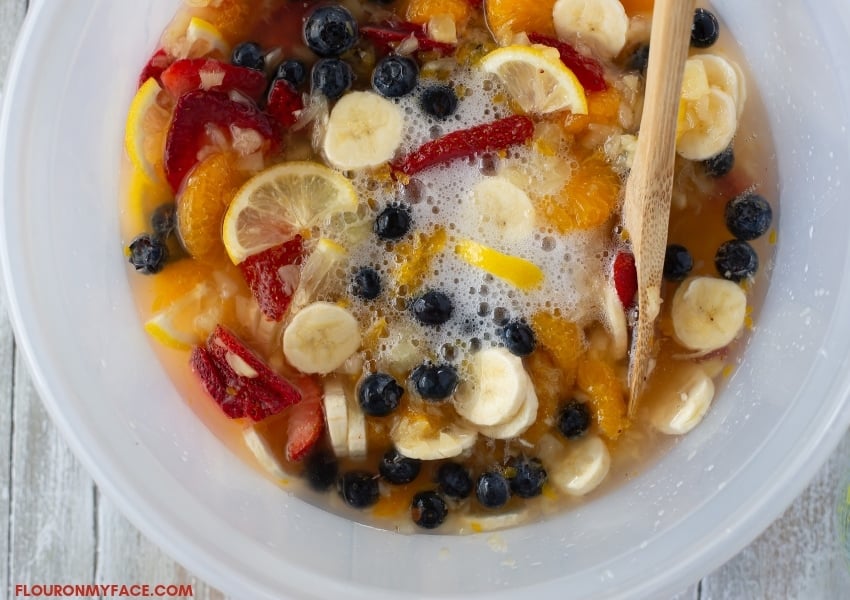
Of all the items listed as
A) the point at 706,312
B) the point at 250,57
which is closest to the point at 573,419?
the point at 706,312

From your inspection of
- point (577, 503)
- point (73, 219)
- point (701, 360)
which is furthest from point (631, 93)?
point (73, 219)

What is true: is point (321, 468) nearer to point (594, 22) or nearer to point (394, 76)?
point (394, 76)

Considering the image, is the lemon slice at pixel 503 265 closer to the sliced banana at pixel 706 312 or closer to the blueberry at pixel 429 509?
the sliced banana at pixel 706 312

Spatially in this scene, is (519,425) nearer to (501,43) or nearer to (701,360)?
(701,360)

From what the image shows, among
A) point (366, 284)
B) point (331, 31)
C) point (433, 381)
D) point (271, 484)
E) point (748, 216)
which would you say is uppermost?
point (331, 31)

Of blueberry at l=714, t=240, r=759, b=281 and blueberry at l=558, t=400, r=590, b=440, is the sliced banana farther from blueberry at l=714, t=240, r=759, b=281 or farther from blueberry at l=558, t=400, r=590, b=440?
blueberry at l=558, t=400, r=590, b=440

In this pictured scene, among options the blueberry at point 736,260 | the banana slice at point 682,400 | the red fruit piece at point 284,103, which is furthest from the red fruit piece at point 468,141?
the banana slice at point 682,400
